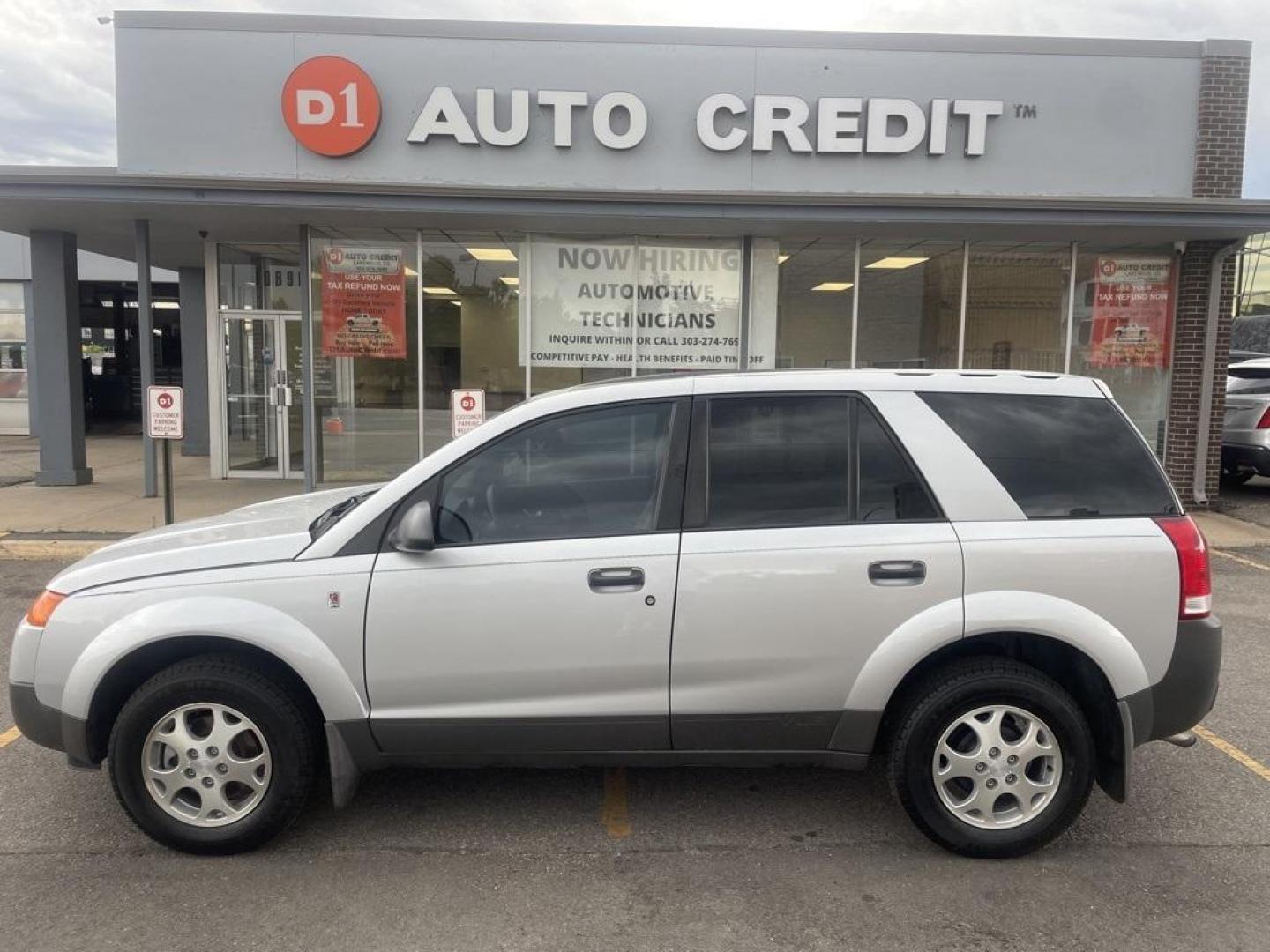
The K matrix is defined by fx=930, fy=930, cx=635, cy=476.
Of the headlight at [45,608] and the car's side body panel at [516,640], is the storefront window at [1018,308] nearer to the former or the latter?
the car's side body panel at [516,640]

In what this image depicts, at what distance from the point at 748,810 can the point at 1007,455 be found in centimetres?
175

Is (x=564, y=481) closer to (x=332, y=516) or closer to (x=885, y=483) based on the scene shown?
(x=332, y=516)

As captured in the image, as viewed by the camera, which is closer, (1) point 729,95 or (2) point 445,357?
(1) point 729,95

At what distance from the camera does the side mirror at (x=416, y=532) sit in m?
3.22

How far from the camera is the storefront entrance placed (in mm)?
13062

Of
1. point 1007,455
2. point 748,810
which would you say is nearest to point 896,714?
point 748,810

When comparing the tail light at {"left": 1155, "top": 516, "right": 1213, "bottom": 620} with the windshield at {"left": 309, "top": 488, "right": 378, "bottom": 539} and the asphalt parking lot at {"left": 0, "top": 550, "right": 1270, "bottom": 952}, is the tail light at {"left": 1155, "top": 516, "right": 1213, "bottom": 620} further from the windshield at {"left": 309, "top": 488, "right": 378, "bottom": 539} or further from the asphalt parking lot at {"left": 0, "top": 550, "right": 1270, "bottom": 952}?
the windshield at {"left": 309, "top": 488, "right": 378, "bottom": 539}

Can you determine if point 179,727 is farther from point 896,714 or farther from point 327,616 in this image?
point 896,714

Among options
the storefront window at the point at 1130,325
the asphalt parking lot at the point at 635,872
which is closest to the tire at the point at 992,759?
the asphalt parking lot at the point at 635,872

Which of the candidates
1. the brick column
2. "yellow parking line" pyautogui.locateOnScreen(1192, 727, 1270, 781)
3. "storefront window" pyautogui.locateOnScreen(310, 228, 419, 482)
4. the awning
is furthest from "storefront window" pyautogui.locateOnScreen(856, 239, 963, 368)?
"yellow parking line" pyautogui.locateOnScreen(1192, 727, 1270, 781)

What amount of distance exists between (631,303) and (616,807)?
8535 millimetres

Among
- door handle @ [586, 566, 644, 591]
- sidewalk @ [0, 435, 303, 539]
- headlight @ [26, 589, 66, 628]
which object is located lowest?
sidewalk @ [0, 435, 303, 539]

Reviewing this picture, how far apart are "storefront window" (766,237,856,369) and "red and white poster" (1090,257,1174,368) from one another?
3.19 m

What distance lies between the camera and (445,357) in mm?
11711
